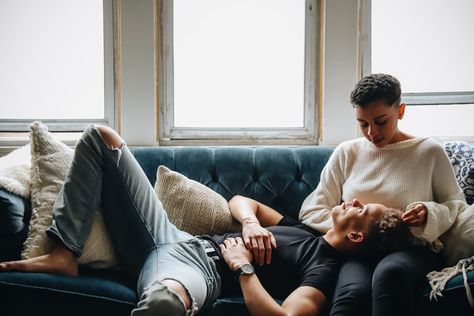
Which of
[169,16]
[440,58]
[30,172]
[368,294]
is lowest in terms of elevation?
[368,294]

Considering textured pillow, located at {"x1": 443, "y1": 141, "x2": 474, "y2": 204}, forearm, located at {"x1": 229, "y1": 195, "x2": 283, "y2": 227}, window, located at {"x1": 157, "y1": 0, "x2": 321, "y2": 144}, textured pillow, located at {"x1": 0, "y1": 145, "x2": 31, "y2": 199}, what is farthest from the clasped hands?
window, located at {"x1": 157, "y1": 0, "x2": 321, "y2": 144}

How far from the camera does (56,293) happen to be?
1580 millimetres

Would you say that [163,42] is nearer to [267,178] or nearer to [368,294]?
[267,178]

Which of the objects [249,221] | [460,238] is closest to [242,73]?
[249,221]

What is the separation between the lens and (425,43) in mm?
2906

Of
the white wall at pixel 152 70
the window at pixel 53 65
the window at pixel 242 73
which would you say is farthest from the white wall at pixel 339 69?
the window at pixel 53 65

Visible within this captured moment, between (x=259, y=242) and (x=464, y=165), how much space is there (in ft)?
3.32

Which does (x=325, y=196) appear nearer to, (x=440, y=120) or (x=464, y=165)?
(x=464, y=165)

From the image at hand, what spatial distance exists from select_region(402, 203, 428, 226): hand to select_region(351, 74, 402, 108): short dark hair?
0.43m

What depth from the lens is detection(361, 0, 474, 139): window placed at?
2.87m

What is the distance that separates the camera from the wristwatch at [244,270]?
1701 millimetres

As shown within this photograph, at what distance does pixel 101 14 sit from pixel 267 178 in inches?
57.0

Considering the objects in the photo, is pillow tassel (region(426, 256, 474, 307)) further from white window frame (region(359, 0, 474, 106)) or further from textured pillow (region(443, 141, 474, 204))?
white window frame (region(359, 0, 474, 106))

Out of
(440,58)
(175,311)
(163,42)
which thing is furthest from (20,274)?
(440,58)
